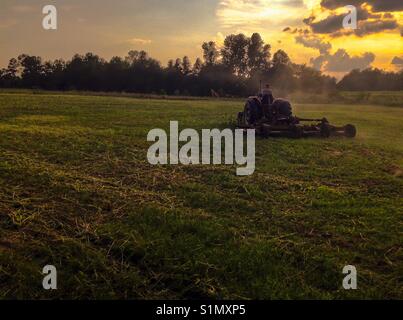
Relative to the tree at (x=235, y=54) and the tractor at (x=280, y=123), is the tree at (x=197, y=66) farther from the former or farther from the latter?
the tractor at (x=280, y=123)

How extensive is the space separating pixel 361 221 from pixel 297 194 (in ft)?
5.88

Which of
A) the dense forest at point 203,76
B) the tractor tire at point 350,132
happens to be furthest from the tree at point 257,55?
the tractor tire at point 350,132

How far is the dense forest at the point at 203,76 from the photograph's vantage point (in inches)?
2840

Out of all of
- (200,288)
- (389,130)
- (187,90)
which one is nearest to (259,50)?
(187,90)

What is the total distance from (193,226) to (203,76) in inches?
2886

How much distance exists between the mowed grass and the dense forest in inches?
2371

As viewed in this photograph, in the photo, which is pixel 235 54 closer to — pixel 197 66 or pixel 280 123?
pixel 197 66

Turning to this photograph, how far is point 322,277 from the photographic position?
534 cm

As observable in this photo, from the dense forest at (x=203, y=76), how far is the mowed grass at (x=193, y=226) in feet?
198

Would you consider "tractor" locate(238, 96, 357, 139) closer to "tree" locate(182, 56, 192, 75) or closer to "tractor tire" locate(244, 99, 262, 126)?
"tractor tire" locate(244, 99, 262, 126)

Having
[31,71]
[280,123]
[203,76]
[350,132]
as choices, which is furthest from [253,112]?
[31,71]

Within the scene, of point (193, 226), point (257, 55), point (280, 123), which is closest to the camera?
point (193, 226)

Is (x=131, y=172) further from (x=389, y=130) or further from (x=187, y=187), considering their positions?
(x=389, y=130)

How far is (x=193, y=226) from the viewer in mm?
6648
